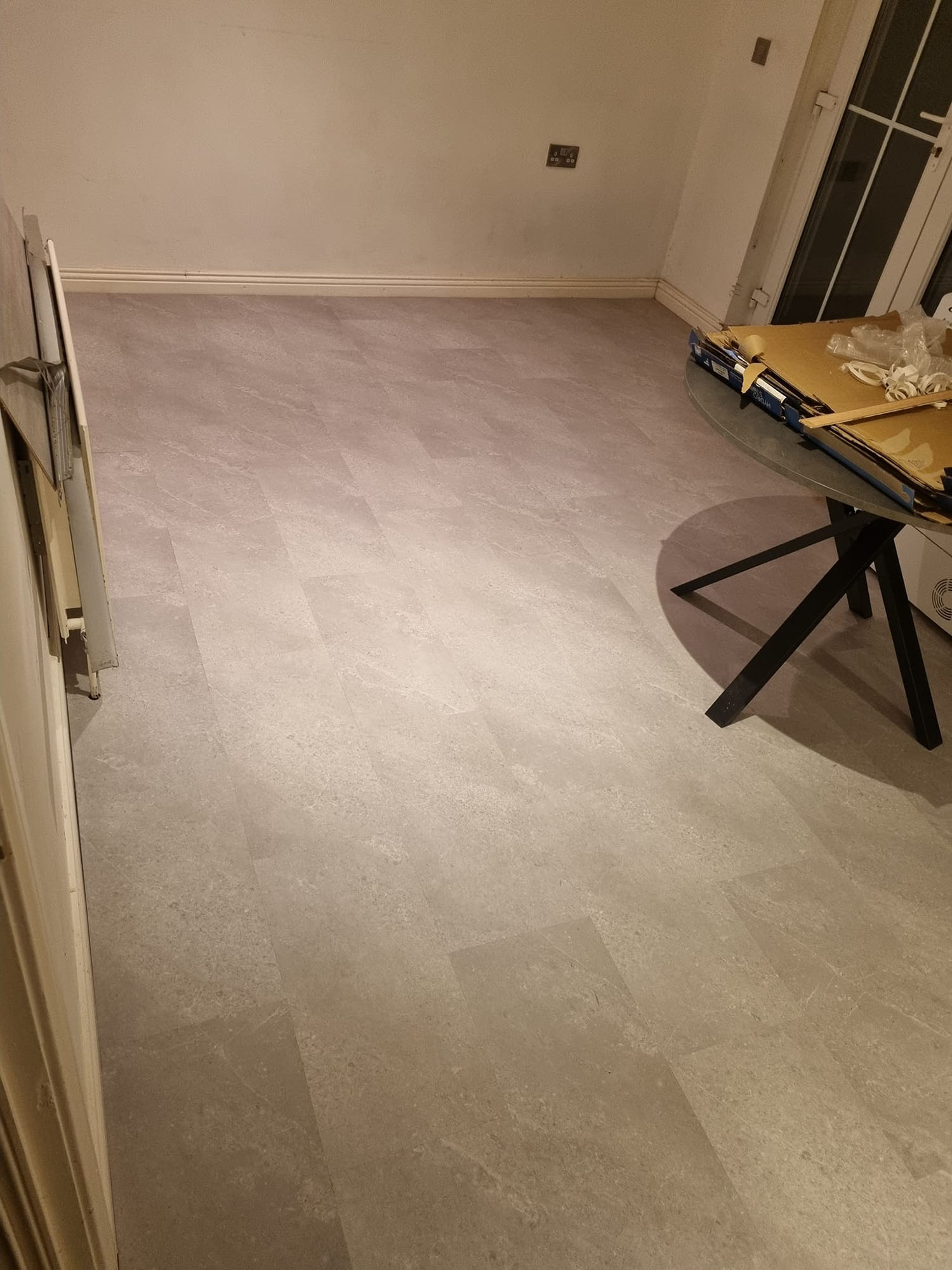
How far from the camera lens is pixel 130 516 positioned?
8.71 ft

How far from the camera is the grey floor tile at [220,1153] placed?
1343 millimetres

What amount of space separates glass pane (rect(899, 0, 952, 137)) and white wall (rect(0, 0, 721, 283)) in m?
0.51

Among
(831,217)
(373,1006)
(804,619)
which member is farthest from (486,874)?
(831,217)

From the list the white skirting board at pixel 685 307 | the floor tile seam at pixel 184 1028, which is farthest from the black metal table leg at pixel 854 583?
the white skirting board at pixel 685 307

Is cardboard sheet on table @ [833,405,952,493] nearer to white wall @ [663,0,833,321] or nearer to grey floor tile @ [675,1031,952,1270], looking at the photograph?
grey floor tile @ [675,1031,952,1270]

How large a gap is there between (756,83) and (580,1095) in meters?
3.88

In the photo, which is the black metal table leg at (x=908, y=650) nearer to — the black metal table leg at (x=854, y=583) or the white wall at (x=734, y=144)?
the black metal table leg at (x=854, y=583)

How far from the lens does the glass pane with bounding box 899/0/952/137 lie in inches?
129

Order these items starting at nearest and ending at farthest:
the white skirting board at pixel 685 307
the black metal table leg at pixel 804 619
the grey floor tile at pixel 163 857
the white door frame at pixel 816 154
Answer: the grey floor tile at pixel 163 857, the black metal table leg at pixel 804 619, the white door frame at pixel 816 154, the white skirting board at pixel 685 307

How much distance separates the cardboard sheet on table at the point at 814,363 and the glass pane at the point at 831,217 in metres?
1.63

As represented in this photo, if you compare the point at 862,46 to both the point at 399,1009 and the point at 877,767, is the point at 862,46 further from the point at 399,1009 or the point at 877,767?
the point at 399,1009

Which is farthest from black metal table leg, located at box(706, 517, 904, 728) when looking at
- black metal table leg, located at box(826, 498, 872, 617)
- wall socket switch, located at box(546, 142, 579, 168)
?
wall socket switch, located at box(546, 142, 579, 168)

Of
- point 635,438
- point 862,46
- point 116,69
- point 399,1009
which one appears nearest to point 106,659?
point 399,1009

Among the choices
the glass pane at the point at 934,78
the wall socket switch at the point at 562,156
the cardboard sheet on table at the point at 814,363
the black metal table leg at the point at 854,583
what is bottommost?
the black metal table leg at the point at 854,583
